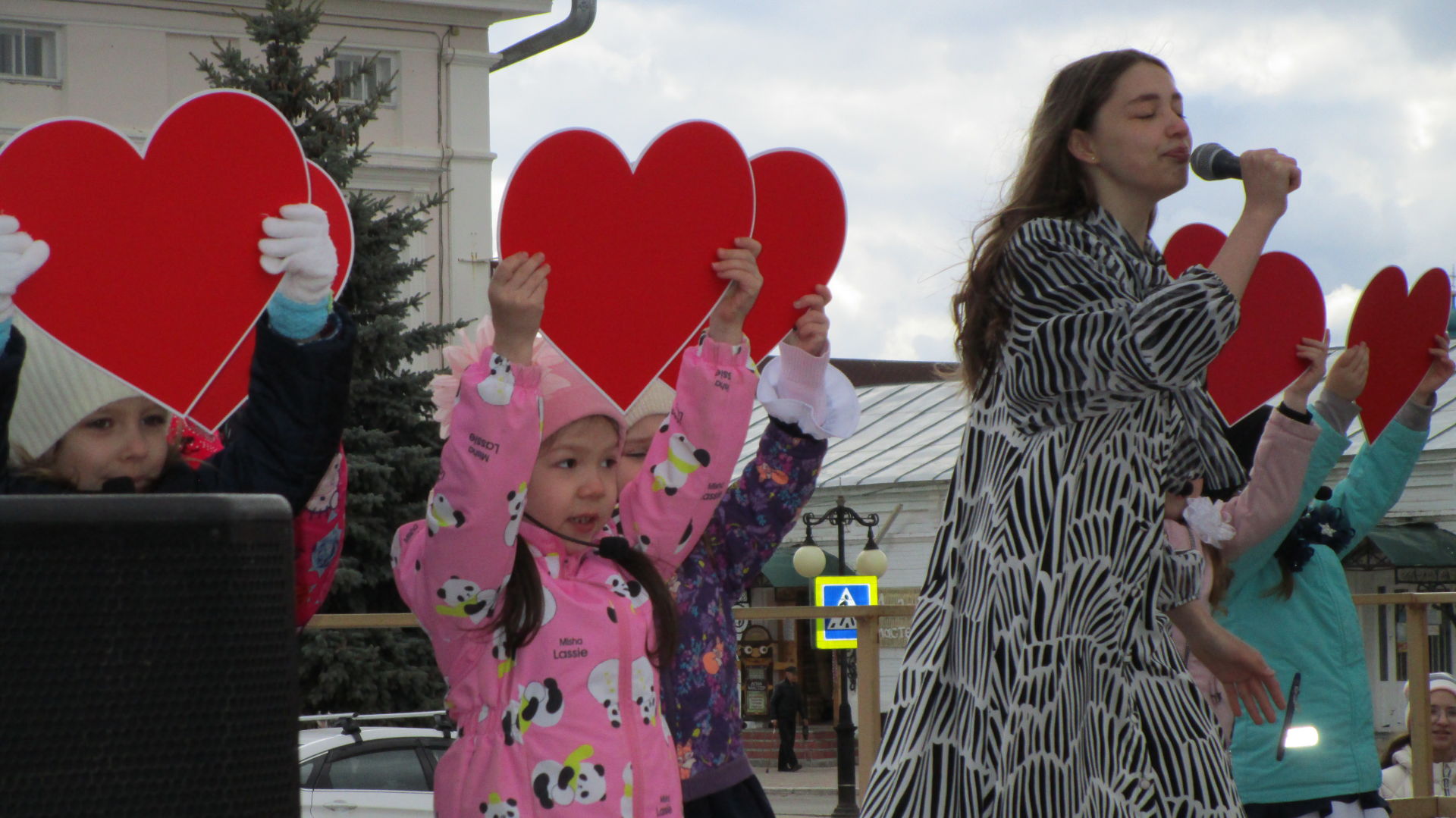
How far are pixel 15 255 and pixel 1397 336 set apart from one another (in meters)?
3.73

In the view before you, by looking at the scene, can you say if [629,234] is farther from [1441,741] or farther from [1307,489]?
[1441,741]

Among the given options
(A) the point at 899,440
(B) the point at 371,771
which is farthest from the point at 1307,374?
(A) the point at 899,440

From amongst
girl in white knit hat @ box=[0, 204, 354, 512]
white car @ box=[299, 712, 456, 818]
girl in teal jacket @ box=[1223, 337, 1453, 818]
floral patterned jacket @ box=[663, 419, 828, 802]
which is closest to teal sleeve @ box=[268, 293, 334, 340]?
girl in white knit hat @ box=[0, 204, 354, 512]

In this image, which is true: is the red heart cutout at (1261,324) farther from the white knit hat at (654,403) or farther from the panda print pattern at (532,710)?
the panda print pattern at (532,710)

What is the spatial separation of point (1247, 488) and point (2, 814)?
11.0 feet

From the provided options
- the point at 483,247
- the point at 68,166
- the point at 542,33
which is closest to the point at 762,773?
the point at 483,247

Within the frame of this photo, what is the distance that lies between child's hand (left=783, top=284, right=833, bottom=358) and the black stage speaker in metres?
A: 1.65

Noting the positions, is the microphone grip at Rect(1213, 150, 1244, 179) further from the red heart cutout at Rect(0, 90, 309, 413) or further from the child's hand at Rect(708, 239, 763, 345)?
the red heart cutout at Rect(0, 90, 309, 413)

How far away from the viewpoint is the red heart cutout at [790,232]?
3.09 meters

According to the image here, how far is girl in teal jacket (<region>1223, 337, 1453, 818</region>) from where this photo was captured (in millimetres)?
4371

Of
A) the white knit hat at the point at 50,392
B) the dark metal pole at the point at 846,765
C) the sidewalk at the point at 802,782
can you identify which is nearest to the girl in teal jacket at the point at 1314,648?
the white knit hat at the point at 50,392

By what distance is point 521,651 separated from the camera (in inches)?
99.6

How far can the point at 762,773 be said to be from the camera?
2630 cm

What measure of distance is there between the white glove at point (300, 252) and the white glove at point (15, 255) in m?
0.32
